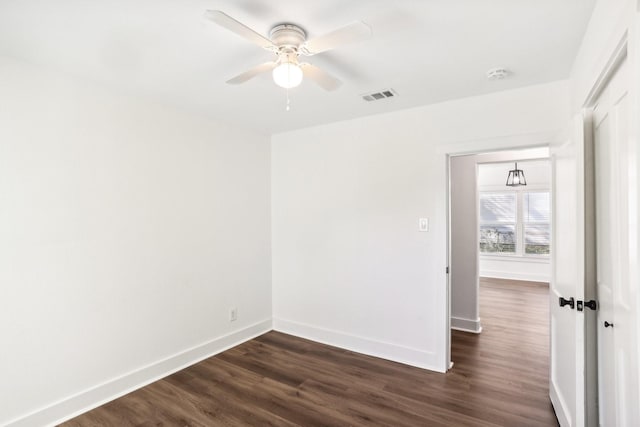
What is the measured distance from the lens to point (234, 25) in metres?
1.44

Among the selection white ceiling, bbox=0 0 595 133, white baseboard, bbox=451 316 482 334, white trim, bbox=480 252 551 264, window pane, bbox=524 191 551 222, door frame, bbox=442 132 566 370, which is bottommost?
white baseboard, bbox=451 316 482 334

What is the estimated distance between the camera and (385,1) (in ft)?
5.21

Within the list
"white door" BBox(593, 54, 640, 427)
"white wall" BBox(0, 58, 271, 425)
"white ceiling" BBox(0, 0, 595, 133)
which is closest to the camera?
"white door" BBox(593, 54, 640, 427)

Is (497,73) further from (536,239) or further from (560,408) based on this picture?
(536,239)

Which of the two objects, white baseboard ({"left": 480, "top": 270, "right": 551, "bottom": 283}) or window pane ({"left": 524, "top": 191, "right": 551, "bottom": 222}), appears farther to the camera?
window pane ({"left": 524, "top": 191, "right": 551, "bottom": 222})

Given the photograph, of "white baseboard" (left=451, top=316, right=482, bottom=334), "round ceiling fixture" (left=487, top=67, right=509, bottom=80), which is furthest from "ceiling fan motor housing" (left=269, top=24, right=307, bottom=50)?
"white baseboard" (left=451, top=316, right=482, bottom=334)

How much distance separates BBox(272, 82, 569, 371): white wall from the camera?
2.84 metres

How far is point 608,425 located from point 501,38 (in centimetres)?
213

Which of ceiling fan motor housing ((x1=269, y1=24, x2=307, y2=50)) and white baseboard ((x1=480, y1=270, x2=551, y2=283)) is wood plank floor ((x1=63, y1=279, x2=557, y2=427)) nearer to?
ceiling fan motor housing ((x1=269, y1=24, x2=307, y2=50))

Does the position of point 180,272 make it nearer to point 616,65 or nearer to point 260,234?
point 260,234

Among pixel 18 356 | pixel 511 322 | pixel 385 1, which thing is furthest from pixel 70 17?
pixel 511 322

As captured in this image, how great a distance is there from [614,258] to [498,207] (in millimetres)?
6614

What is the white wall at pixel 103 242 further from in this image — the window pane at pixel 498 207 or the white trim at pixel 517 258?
the window pane at pixel 498 207

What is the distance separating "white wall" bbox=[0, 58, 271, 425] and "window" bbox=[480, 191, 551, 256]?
6220mm
